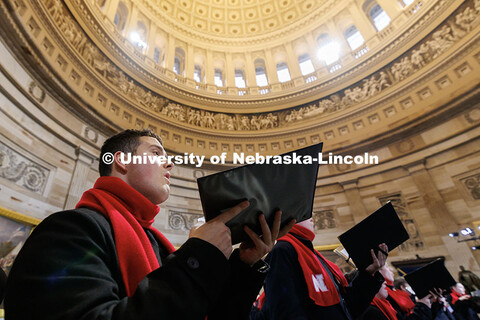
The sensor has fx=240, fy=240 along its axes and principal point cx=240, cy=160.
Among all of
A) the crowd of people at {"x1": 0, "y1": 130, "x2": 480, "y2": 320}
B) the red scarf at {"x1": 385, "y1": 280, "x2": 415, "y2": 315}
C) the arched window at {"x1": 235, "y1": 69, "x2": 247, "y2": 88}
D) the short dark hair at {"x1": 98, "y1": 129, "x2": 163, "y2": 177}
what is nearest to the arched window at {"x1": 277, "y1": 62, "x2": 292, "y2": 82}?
the arched window at {"x1": 235, "y1": 69, "x2": 247, "y2": 88}

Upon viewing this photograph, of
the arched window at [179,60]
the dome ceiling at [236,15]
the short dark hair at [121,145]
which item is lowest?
the short dark hair at [121,145]

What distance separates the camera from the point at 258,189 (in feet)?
3.69

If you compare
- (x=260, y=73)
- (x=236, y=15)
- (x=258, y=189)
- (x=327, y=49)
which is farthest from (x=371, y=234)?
(x=236, y=15)

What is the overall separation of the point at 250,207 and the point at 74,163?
759 centimetres

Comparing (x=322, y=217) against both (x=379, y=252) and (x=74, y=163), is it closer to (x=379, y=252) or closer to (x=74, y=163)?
(x=379, y=252)

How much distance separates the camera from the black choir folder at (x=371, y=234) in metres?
2.63

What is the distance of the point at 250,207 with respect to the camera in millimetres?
1157

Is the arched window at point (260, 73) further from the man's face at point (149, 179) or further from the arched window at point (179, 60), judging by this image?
the man's face at point (149, 179)

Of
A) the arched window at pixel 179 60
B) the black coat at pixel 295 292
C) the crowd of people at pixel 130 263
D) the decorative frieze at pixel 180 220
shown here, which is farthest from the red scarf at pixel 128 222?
the arched window at pixel 179 60

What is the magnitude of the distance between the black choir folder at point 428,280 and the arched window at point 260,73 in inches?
577

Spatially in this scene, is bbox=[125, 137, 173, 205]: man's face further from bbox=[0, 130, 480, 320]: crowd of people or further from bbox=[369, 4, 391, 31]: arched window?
bbox=[369, 4, 391, 31]: arched window

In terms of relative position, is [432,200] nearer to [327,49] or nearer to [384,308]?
[384,308]

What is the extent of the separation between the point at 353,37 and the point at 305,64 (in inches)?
124

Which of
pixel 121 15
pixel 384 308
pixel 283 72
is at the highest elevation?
pixel 121 15
